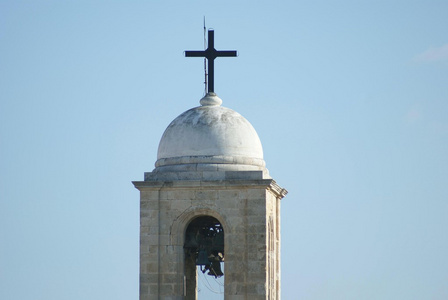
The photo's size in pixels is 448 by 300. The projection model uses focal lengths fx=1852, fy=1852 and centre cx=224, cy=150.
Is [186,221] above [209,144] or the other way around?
the other way around

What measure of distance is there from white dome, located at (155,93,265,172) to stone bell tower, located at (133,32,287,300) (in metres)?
0.03

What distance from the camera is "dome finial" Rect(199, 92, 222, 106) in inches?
2157

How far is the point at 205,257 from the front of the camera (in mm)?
54000

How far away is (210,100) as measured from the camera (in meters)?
54.8

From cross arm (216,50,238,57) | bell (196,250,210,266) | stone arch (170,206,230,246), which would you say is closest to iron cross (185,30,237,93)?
cross arm (216,50,238,57)

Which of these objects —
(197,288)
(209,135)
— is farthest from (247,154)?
(197,288)

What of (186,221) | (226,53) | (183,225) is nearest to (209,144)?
(186,221)

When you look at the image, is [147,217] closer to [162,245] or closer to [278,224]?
[162,245]

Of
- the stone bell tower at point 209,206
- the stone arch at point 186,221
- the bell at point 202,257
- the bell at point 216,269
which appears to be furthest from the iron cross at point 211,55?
the bell at point 216,269

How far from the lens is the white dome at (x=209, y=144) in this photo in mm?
53344

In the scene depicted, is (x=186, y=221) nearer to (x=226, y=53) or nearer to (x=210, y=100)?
(x=210, y=100)

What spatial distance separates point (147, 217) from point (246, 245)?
2.99 meters

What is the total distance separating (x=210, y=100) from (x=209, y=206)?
11.7ft

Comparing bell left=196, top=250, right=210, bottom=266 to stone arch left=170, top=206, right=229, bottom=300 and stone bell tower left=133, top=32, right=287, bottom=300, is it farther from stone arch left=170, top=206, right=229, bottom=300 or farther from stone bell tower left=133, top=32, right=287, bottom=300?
stone arch left=170, top=206, right=229, bottom=300
